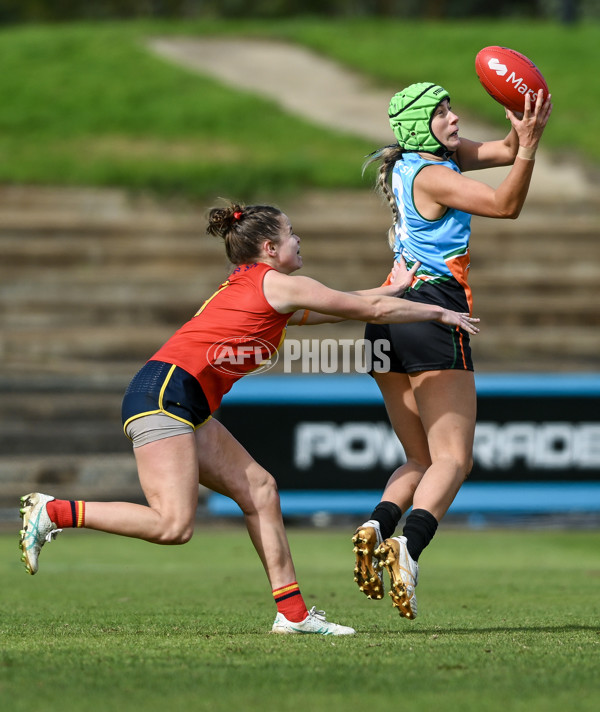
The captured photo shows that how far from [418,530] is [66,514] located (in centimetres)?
147

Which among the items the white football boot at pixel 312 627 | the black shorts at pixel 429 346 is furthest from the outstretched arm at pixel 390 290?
the white football boot at pixel 312 627

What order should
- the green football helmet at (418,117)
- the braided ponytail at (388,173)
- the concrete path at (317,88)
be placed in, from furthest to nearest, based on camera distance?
the concrete path at (317,88) < the braided ponytail at (388,173) < the green football helmet at (418,117)

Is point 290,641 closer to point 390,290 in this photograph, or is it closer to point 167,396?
point 167,396

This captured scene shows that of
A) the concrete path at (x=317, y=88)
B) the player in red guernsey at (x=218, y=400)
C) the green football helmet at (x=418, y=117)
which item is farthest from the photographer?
the concrete path at (x=317, y=88)

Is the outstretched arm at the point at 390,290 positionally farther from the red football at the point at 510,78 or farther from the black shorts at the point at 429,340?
the red football at the point at 510,78

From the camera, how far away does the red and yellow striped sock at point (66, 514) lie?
17.0 ft

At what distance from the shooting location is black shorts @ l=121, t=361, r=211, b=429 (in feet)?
16.9

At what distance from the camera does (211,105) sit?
23859 millimetres

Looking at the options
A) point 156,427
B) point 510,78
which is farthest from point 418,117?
point 156,427

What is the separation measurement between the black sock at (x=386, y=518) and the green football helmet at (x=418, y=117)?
1.60 metres

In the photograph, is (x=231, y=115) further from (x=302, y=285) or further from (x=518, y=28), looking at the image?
(x=302, y=285)

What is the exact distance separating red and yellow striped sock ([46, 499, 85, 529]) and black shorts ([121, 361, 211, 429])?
15.8 inches

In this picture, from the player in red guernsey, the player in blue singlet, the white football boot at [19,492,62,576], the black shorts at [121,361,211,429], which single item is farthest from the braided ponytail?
the white football boot at [19,492,62,576]

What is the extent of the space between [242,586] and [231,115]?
16.5 meters
